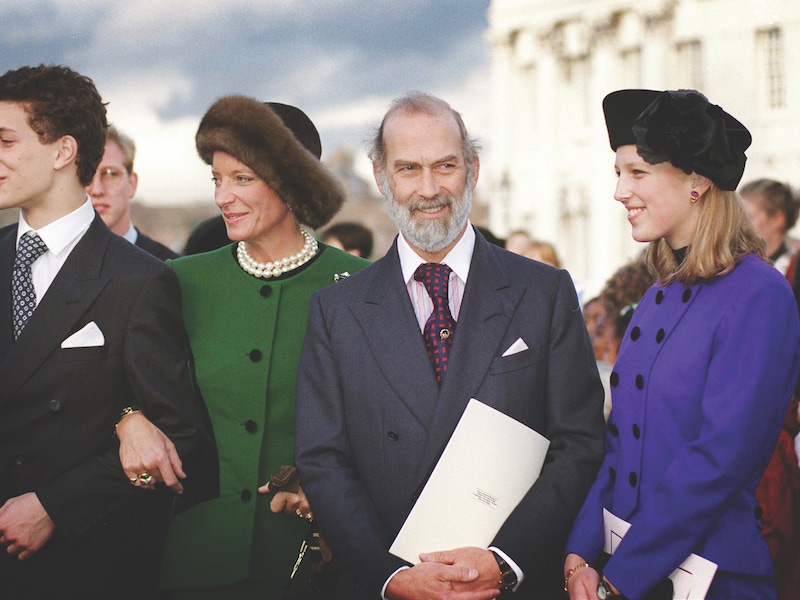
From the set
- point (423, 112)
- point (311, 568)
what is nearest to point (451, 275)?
point (423, 112)

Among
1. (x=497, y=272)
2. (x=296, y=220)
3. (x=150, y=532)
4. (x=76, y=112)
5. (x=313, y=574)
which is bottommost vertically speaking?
(x=313, y=574)

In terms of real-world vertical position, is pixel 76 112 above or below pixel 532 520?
above

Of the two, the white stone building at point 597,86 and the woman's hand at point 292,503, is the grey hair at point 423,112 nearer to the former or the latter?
the woman's hand at point 292,503

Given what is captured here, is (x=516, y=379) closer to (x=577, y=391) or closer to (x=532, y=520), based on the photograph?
(x=577, y=391)

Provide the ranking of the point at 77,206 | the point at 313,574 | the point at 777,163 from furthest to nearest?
the point at 777,163, the point at 313,574, the point at 77,206

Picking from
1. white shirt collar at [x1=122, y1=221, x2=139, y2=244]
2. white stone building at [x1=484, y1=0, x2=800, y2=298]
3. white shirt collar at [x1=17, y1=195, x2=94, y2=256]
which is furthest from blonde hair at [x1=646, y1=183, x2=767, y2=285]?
white stone building at [x1=484, y1=0, x2=800, y2=298]

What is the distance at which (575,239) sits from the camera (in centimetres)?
3547

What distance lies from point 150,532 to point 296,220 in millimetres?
1315

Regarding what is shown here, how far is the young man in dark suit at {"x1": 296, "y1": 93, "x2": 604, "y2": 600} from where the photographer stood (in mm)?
2855

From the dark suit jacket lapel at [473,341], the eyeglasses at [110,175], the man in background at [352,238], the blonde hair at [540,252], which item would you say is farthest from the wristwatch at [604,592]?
the blonde hair at [540,252]

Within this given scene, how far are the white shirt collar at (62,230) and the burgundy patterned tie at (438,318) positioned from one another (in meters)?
1.14

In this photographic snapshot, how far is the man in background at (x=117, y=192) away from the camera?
5.35 metres

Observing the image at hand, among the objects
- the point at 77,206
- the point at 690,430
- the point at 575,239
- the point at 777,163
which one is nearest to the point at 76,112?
the point at 77,206

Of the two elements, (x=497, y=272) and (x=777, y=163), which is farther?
(x=777, y=163)
